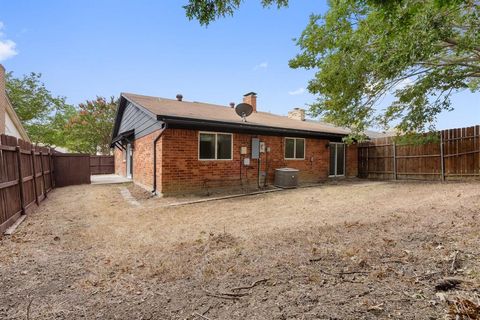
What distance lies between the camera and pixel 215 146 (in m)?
9.77

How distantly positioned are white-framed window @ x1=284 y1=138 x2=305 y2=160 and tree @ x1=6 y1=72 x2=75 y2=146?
90.8ft

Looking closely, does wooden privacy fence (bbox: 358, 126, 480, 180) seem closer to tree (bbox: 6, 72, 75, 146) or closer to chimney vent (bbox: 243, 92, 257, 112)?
chimney vent (bbox: 243, 92, 257, 112)

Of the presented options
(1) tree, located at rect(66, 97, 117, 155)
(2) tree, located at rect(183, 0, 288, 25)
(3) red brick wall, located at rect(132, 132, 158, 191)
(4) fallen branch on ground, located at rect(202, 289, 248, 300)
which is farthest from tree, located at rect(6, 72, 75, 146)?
(4) fallen branch on ground, located at rect(202, 289, 248, 300)

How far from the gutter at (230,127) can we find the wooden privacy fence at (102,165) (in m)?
16.1

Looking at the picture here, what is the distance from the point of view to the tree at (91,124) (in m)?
27.8

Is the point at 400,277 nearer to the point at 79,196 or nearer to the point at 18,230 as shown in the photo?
the point at 18,230

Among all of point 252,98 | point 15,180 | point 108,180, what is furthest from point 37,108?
point 15,180

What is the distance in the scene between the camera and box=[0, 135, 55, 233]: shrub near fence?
480 centimetres

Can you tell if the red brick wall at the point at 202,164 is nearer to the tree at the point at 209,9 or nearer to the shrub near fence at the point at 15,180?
the shrub near fence at the point at 15,180

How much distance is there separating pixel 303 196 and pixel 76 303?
7.49m

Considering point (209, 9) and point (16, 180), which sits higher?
point (209, 9)

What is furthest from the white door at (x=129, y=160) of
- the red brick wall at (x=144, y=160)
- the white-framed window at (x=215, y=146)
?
the white-framed window at (x=215, y=146)

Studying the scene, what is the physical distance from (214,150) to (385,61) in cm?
629

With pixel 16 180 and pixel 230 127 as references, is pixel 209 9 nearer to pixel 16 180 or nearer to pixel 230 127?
pixel 16 180
